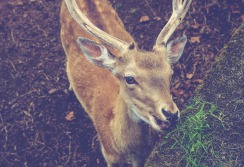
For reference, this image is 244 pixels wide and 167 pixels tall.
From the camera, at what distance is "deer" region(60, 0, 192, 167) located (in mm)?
3070

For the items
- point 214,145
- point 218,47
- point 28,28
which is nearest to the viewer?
point 214,145

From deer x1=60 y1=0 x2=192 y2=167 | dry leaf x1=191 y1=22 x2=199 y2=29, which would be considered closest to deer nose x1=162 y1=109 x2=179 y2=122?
deer x1=60 y1=0 x2=192 y2=167

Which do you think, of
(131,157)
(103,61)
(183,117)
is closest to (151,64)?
(103,61)

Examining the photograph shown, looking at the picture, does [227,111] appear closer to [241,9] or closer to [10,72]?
[241,9]

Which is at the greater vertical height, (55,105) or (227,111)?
(227,111)

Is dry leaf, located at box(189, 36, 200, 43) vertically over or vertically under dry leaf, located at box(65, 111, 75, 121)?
over

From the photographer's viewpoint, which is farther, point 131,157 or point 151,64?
point 131,157

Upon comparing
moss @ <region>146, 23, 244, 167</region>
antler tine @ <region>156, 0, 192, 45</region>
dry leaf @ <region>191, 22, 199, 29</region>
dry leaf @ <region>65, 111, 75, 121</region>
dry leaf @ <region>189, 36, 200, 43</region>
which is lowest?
dry leaf @ <region>65, 111, 75, 121</region>

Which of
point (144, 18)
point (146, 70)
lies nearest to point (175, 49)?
point (146, 70)

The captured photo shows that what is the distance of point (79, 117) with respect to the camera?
5.18 metres

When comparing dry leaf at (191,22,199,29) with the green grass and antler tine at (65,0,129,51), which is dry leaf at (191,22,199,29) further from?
antler tine at (65,0,129,51)

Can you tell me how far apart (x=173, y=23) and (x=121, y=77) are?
68 centimetres

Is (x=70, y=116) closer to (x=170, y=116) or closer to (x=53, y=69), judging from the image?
(x=53, y=69)

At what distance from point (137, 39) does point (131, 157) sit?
2.16m
